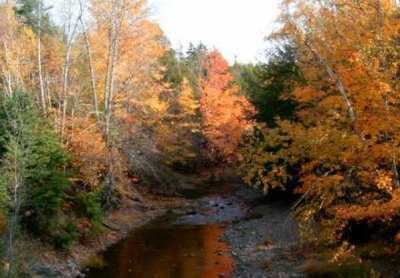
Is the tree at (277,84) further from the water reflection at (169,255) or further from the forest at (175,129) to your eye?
the water reflection at (169,255)

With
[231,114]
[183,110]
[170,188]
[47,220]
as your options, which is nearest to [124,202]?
[170,188]

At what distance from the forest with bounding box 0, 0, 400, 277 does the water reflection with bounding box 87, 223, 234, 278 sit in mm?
1899

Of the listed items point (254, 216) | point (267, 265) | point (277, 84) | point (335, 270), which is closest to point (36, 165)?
point (267, 265)

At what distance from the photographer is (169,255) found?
63.7 feet

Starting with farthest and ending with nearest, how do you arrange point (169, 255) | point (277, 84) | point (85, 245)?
point (277, 84)
point (85, 245)
point (169, 255)

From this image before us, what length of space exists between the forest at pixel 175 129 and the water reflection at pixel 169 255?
1899mm

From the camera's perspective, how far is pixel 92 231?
20.5 metres

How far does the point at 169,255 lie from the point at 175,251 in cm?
71

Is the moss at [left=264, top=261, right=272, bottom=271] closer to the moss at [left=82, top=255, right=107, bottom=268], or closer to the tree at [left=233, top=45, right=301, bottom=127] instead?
the moss at [left=82, top=255, right=107, bottom=268]

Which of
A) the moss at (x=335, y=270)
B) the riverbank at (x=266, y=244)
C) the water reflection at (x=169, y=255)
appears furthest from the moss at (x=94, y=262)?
the moss at (x=335, y=270)

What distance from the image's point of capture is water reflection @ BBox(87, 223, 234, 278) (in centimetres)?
1700

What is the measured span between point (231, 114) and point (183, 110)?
Result: 18.8 ft

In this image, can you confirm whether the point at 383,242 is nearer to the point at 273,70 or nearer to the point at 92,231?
the point at 92,231

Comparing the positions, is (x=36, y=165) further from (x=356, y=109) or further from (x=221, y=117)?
(x=221, y=117)
